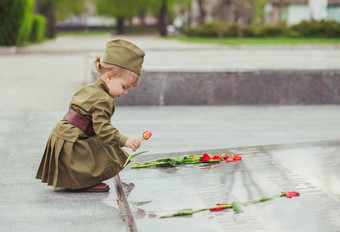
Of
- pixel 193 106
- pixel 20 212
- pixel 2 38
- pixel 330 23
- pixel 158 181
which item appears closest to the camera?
pixel 20 212

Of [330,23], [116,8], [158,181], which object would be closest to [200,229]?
[158,181]

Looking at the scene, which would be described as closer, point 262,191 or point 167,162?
point 262,191

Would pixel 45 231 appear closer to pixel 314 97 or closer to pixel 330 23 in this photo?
pixel 314 97

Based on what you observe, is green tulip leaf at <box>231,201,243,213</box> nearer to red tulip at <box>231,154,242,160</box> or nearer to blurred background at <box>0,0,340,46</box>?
red tulip at <box>231,154,242,160</box>

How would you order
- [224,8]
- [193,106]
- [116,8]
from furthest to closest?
[116,8]
[224,8]
[193,106]

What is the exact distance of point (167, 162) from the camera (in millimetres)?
4328

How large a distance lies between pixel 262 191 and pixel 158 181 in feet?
2.35

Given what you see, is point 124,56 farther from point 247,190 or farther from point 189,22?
point 189,22

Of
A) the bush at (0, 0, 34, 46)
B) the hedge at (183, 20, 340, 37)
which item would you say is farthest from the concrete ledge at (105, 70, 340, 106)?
the hedge at (183, 20, 340, 37)

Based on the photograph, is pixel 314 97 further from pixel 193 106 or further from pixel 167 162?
pixel 167 162

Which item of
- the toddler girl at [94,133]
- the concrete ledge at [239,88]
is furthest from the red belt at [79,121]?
the concrete ledge at [239,88]

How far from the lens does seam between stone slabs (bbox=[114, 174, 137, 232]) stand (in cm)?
317

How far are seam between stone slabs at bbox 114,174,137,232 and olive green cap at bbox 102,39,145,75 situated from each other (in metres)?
0.79

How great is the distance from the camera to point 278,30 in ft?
108
